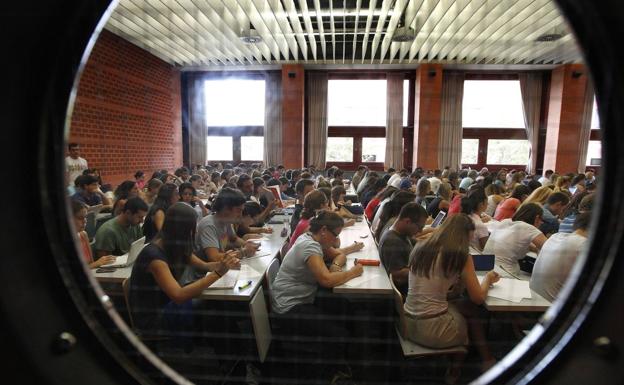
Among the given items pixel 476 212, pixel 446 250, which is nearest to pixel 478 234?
pixel 476 212

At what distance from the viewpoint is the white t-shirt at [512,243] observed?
1249mm

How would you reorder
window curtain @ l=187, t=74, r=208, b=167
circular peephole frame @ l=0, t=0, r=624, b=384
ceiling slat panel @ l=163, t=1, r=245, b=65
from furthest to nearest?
window curtain @ l=187, t=74, r=208, b=167 < ceiling slat panel @ l=163, t=1, r=245, b=65 < circular peephole frame @ l=0, t=0, r=624, b=384

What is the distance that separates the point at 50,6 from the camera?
0.57ft

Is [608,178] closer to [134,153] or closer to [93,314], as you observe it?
[93,314]

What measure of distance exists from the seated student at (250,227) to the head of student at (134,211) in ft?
1.64

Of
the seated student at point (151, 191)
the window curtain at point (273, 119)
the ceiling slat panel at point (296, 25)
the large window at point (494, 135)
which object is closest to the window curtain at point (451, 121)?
the large window at point (494, 135)

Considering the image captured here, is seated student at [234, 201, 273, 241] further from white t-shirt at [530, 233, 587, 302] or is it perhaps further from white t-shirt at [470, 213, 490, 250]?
white t-shirt at [530, 233, 587, 302]

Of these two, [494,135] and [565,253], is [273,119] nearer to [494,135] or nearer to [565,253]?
[494,135]

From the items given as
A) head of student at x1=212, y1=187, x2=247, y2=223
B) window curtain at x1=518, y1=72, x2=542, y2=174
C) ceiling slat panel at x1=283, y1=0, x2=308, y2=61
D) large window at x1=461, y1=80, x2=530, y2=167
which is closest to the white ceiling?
ceiling slat panel at x1=283, y1=0, x2=308, y2=61

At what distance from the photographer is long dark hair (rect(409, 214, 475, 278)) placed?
94 centimetres

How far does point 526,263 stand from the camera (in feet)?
3.92

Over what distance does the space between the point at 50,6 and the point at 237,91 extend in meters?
1.15

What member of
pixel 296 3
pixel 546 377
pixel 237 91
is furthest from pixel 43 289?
pixel 296 3

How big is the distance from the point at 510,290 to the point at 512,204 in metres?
1.05
